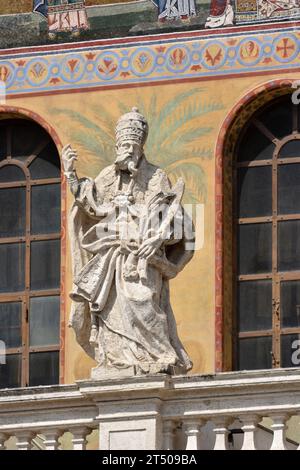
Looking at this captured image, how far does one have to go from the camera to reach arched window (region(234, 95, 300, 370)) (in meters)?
28.6

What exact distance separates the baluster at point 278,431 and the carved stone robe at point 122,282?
1035 millimetres

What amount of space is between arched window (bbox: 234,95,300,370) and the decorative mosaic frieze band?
507 mm

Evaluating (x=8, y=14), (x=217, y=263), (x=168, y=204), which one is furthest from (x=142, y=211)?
(x=8, y=14)

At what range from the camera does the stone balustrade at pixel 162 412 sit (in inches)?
888

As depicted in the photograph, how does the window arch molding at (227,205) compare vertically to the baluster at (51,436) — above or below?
above

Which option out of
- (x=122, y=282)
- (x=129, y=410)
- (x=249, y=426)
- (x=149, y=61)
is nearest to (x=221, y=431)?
(x=249, y=426)

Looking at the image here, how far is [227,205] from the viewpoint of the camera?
28.9 meters

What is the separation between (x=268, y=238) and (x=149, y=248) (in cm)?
568

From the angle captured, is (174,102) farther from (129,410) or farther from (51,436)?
(129,410)

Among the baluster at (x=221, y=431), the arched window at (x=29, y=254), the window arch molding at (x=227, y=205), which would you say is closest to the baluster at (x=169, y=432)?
the baluster at (x=221, y=431)

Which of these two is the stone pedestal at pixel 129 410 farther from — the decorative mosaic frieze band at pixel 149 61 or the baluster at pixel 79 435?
the decorative mosaic frieze band at pixel 149 61

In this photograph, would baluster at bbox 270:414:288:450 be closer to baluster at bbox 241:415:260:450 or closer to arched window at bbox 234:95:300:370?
baluster at bbox 241:415:260:450

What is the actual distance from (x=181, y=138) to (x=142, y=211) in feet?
18.0

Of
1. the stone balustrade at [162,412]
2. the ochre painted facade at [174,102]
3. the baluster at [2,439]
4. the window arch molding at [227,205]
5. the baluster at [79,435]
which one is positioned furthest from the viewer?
the ochre painted facade at [174,102]
